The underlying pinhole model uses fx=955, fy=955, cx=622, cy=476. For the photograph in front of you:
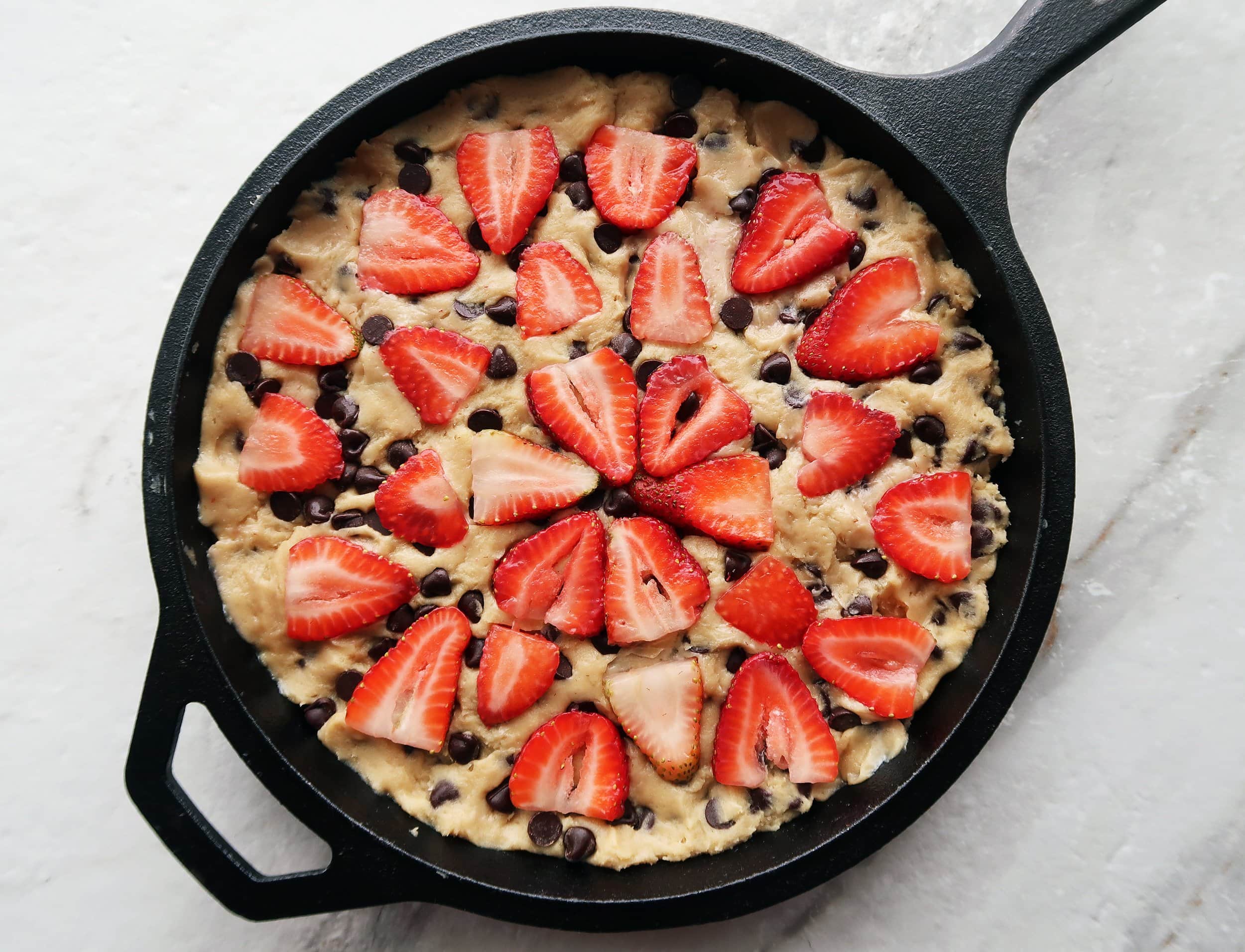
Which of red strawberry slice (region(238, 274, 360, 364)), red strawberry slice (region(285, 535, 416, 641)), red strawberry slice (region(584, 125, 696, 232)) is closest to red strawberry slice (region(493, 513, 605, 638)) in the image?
red strawberry slice (region(285, 535, 416, 641))

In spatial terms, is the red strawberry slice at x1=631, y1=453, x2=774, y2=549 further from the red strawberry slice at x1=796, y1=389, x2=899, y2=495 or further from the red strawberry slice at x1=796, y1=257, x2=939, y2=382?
the red strawberry slice at x1=796, y1=257, x2=939, y2=382

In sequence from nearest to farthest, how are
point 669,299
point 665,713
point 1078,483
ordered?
point 665,713, point 669,299, point 1078,483

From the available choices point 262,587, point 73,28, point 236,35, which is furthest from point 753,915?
point 73,28

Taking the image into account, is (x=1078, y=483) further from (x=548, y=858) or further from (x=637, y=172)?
(x=548, y=858)

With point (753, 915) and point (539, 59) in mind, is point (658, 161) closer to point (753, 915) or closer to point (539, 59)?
point (539, 59)

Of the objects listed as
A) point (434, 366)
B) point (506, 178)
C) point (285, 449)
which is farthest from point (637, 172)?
point (285, 449)

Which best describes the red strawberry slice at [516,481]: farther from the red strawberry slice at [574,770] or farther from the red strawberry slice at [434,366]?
the red strawberry slice at [574,770]
